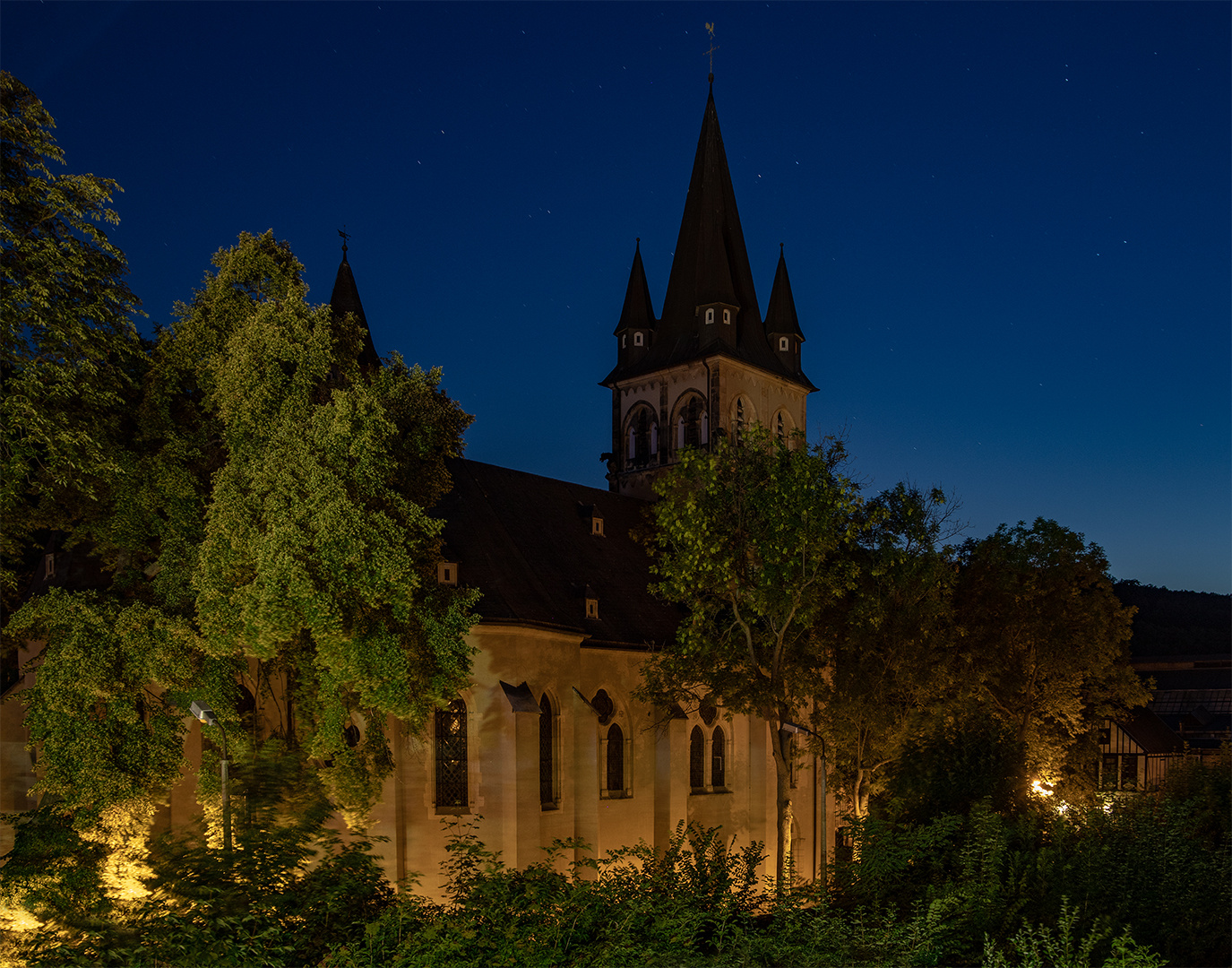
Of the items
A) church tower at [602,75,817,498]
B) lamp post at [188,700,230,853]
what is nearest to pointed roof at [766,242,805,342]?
church tower at [602,75,817,498]

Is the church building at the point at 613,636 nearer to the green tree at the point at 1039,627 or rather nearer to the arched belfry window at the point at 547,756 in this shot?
the arched belfry window at the point at 547,756

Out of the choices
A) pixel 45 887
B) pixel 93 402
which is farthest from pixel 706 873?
pixel 93 402

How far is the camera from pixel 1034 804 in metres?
26.4

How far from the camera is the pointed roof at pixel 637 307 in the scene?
5081 cm

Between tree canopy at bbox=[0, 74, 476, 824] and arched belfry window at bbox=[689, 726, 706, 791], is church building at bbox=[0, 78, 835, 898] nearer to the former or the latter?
arched belfry window at bbox=[689, 726, 706, 791]

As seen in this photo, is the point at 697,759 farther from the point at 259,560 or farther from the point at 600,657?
the point at 259,560

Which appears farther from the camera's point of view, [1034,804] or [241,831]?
[1034,804]

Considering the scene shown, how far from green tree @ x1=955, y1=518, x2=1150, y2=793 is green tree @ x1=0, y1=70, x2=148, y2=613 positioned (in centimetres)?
3048

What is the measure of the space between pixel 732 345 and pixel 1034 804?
82.7ft

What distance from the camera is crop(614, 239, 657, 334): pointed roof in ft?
167

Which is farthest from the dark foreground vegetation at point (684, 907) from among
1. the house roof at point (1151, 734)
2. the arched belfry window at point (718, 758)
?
the house roof at point (1151, 734)

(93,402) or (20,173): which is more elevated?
(20,173)

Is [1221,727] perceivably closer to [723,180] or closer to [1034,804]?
[723,180]

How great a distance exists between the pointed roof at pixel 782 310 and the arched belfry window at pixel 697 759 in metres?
20.4
